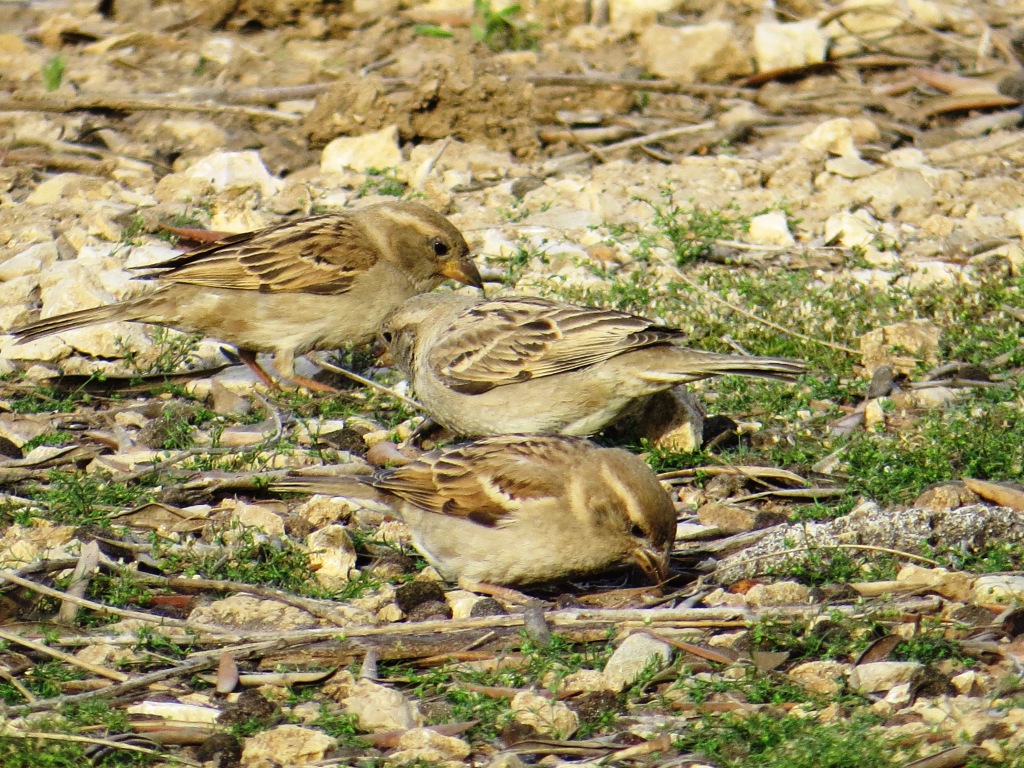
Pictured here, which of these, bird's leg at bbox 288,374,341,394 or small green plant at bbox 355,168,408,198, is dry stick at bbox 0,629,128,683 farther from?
small green plant at bbox 355,168,408,198

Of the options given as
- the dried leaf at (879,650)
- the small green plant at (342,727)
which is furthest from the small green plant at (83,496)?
the dried leaf at (879,650)

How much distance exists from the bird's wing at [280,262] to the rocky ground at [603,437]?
0.51 meters

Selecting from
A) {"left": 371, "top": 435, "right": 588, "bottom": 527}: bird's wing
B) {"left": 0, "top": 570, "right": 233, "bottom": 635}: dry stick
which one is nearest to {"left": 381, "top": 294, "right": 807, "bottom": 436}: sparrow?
{"left": 371, "top": 435, "right": 588, "bottom": 527}: bird's wing

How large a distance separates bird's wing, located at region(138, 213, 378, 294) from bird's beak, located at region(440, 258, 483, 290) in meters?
0.47

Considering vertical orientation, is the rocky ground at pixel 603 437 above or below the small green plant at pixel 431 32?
below

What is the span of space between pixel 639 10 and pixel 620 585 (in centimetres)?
861

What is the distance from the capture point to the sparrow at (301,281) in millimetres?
8820

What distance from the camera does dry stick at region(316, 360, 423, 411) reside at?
8359 mm

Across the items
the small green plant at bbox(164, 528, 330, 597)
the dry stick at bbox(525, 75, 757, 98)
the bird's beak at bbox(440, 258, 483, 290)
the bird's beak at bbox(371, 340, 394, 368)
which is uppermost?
the dry stick at bbox(525, 75, 757, 98)

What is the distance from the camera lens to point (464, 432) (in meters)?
7.81

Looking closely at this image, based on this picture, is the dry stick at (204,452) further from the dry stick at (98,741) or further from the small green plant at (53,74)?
the small green plant at (53,74)

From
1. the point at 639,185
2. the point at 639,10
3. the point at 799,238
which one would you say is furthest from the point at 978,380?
the point at 639,10

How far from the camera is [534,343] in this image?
7719 mm

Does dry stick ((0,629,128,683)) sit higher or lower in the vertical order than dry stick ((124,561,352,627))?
higher
